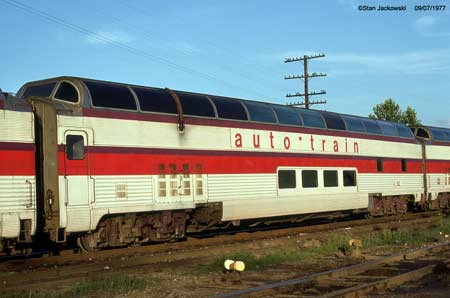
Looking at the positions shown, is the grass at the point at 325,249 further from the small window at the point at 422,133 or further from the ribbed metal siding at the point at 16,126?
the small window at the point at 422,133

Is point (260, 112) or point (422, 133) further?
point (422, 133)

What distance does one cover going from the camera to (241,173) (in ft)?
49.1

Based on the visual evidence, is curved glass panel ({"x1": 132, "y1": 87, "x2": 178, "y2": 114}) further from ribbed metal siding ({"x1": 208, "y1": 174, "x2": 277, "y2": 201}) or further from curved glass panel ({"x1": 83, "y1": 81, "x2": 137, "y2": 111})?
ribbed metal siding ({"x1": 208, "y1": 174, "x2": 277, "y2": 201})

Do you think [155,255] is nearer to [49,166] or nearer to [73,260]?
[73,260]

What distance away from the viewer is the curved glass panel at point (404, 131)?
22.6 m

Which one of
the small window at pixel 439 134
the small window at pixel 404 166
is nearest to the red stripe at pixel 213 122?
the small window at pixel 404 166

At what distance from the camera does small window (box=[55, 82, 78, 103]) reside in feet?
38.9

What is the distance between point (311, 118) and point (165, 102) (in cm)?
626

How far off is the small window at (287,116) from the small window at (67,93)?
22.0ft

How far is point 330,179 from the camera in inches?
716

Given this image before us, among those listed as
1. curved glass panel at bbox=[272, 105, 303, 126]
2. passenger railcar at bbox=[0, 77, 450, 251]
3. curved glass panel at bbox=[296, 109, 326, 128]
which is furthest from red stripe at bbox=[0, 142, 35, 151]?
curved glass panel at bbox=[296, 109, 326, 128]

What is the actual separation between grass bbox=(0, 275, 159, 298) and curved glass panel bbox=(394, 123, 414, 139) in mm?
16084

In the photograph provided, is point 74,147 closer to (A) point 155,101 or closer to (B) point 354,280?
(A) point 155,101

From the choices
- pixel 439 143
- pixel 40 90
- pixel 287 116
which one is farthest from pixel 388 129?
pixel 40 90
